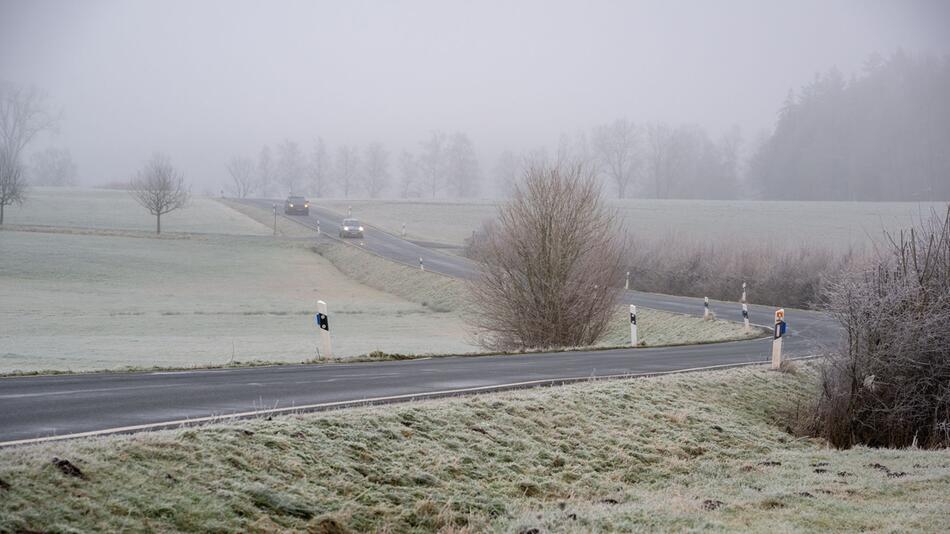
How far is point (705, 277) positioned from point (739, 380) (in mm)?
30943

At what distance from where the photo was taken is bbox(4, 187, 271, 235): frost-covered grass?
77250mm

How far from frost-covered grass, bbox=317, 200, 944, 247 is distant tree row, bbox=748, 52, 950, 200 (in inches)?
570

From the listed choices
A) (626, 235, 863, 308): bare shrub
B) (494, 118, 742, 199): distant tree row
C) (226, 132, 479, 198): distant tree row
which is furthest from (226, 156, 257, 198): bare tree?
(626, 235, 863, 308): bare shrub

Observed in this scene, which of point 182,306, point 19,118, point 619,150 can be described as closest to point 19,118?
point 19,118

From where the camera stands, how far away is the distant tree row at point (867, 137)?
96938mm

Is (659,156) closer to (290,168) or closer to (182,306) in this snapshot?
(290,168)

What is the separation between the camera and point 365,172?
531 ft

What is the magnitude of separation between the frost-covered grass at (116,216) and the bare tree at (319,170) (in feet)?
203

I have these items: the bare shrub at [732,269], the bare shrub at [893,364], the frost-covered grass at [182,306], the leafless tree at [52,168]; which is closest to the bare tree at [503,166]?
the leafless tree at [52,168]

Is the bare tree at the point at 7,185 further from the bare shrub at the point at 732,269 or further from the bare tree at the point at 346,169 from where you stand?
the bare tree at the point at 346,169

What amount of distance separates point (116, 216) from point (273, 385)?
79.1 m

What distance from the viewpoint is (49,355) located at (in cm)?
2275

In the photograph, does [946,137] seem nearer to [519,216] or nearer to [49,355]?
[519,216]

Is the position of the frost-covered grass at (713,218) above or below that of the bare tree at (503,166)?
below
